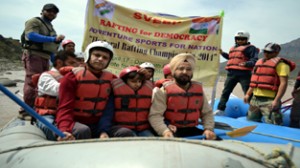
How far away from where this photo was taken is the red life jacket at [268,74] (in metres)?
4.35

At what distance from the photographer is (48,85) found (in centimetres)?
288

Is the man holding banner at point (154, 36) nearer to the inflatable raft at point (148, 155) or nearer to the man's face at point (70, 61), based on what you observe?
the man's face at point (70, 61)

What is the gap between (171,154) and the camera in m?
1.58

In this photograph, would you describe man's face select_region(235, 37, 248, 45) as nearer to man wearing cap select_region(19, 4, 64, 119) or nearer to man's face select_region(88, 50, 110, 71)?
man wearing cap select_region(19, 4, 64, 119)

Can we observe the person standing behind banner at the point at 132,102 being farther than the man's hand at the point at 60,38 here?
No

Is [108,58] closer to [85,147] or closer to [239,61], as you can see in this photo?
[85,147]

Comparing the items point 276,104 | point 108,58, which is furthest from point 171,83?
point 276,104

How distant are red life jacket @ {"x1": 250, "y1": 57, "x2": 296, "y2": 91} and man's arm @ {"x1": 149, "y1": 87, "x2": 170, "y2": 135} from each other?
2.28 metres

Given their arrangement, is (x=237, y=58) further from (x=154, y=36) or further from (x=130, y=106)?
(x=130, y=106)

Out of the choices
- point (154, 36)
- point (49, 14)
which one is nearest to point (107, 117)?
point (49, 14)

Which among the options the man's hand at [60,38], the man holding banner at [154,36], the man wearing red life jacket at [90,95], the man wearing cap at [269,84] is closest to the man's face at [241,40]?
the man holding banner at [154,36]

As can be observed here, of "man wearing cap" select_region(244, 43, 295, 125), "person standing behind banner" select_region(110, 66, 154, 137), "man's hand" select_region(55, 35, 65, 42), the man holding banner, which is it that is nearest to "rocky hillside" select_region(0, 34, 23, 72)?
the man holding banner

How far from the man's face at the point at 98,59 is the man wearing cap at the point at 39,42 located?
1.63 meters

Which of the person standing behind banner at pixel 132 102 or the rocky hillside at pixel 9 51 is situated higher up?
the rocky hillside at pixel 9 51
